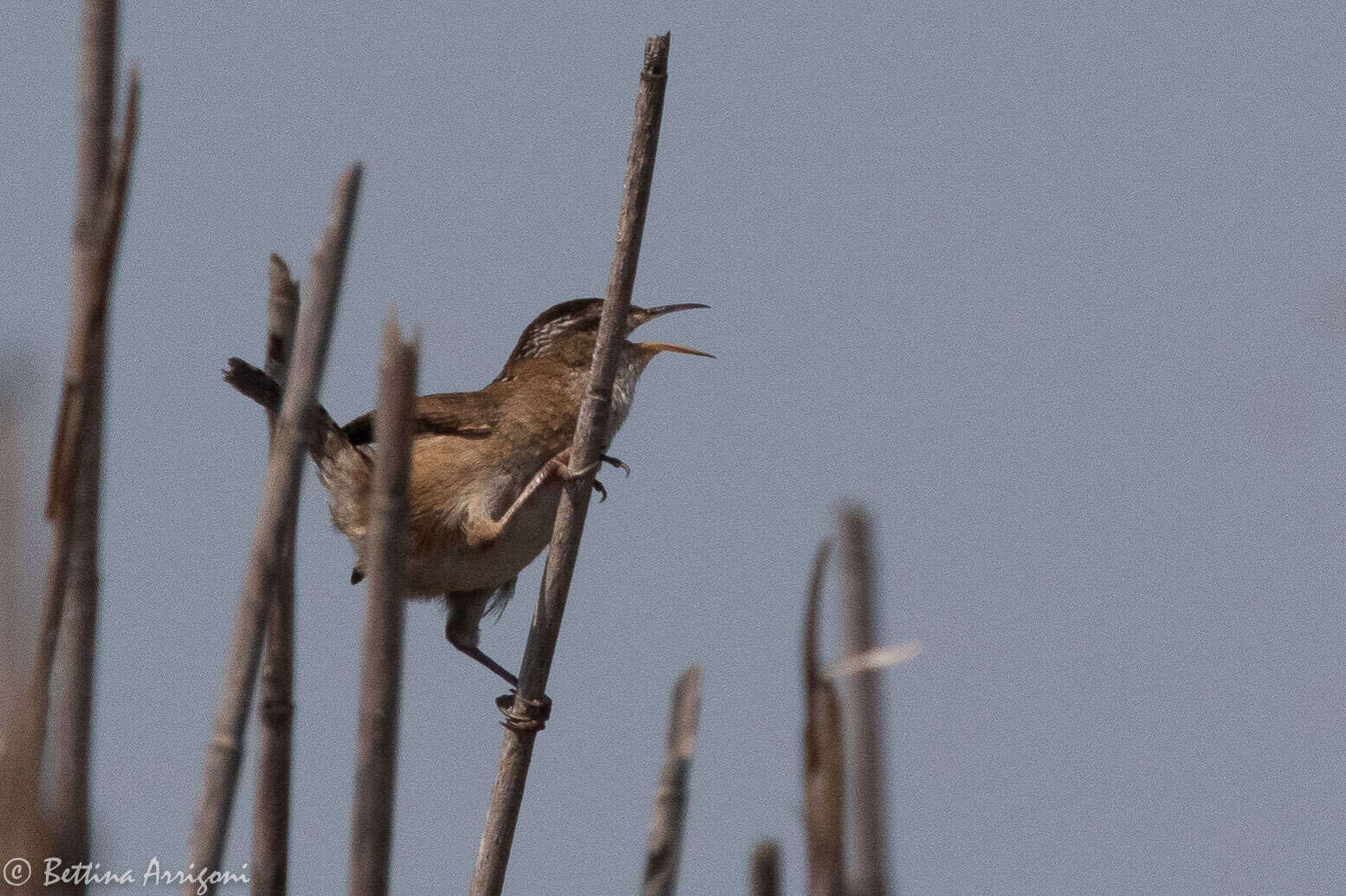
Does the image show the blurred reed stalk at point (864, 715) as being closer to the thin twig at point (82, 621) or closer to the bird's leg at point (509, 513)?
the thin twig at point (82, 621)

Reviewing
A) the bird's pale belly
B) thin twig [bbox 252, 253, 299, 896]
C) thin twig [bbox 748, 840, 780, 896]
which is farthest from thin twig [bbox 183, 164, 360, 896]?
the bird's pale belly

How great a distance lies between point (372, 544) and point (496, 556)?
8.78 feet

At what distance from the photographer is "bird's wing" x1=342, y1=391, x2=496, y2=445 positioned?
184 inches

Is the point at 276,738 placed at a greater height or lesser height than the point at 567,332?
lesser

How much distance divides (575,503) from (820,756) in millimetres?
1362

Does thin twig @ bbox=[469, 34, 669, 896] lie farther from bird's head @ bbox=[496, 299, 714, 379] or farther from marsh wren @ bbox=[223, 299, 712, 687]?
bird's head @ bbox=[496, 299, 714, 379]

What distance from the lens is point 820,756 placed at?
68.6 inches

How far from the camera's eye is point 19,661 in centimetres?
198

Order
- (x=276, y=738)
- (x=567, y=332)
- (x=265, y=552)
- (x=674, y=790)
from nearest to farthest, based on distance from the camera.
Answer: (x=265, y=552) → (x=674, y=790) → (x=276, y=738) → (x=567, y=332)

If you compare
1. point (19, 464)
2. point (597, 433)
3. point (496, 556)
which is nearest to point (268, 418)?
point (597, 433)

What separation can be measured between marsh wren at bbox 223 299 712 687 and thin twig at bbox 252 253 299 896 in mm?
1650

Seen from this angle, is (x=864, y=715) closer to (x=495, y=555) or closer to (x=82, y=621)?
(x=82, y=621)

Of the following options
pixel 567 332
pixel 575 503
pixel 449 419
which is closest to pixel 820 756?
pixel 575 503

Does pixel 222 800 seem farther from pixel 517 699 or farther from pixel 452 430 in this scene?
pixel 452 430
